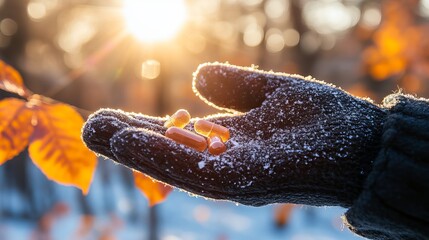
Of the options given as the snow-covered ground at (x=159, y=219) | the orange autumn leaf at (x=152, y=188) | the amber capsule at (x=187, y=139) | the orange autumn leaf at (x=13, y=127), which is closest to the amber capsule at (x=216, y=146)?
the amber capsule at (x=187, y=139)

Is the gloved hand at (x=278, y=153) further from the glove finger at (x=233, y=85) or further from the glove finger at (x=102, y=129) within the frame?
the glove finger at (x=233, y=85)

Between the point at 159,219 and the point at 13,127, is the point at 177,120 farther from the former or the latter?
the point at 159,219

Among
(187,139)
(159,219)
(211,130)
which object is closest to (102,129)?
(187,139)

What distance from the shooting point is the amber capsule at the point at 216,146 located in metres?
1.46

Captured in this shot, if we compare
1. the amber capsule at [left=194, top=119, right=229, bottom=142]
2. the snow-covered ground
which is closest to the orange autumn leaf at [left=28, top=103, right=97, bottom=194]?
the amber capsule at [left=194, top=119, right=229, bottom=142]

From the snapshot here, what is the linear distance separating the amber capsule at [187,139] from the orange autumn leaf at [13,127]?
0.61 meters

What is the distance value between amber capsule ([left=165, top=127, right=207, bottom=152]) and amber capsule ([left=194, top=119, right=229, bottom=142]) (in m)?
0.08

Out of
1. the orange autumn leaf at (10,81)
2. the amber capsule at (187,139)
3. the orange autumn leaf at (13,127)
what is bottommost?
the orange autumn leaf at (13,127)

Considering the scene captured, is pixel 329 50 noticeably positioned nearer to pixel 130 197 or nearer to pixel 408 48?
pixel 130 197

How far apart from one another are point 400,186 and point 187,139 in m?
0.60

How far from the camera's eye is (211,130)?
1.58 m

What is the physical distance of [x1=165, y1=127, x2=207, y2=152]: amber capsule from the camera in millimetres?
1467

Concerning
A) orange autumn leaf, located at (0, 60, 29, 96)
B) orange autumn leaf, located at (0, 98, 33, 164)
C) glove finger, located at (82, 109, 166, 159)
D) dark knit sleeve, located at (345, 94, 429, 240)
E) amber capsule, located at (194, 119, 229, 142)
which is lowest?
orange autumn leaf, located at (0, 98, 33, 164)

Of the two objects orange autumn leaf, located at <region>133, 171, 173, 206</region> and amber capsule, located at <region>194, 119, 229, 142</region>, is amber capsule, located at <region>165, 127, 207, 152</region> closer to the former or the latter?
amber capsule, located at <region>194, 119, 229, 142</region>
